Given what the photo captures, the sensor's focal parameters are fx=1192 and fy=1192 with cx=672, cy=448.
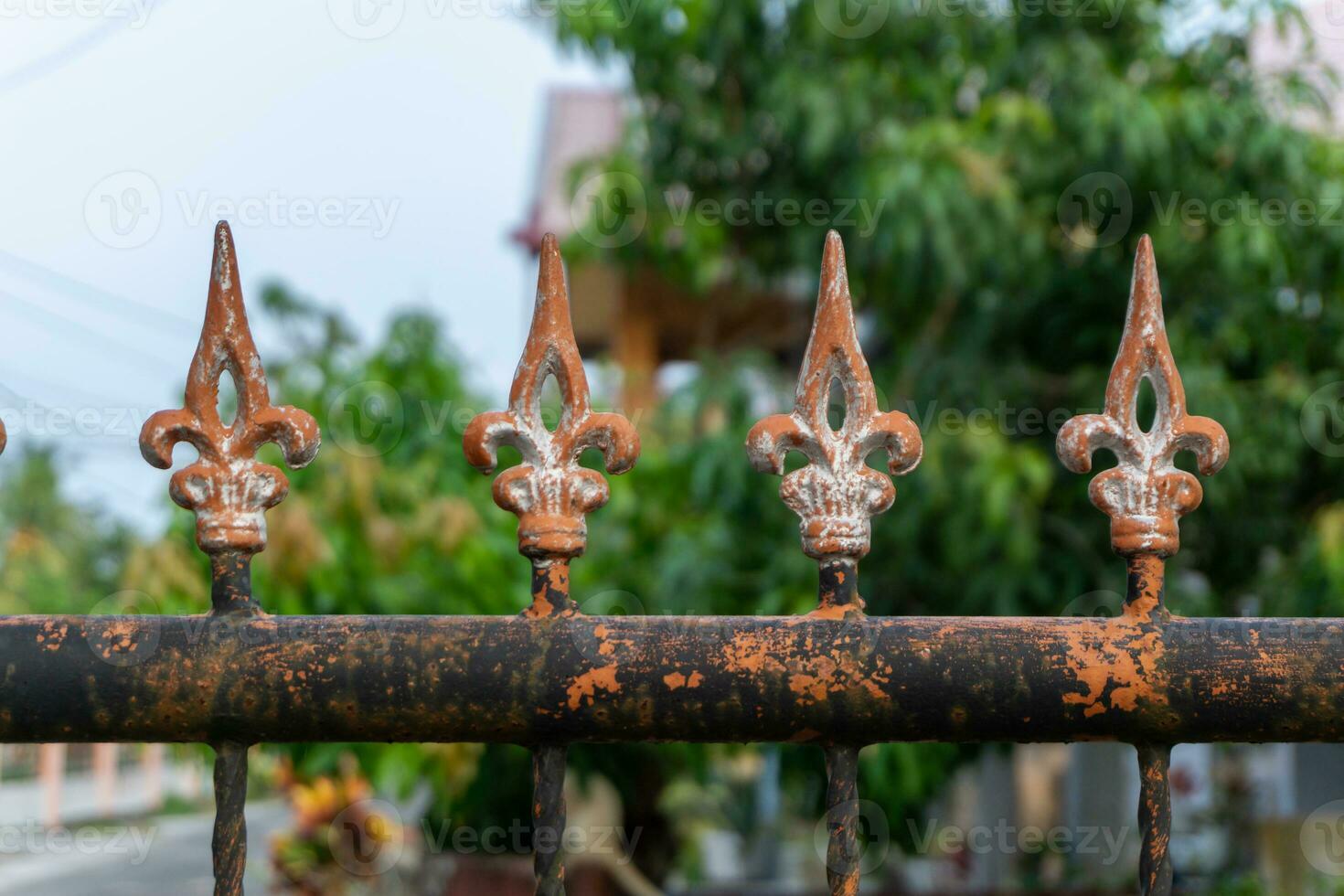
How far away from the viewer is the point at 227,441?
1102 mm

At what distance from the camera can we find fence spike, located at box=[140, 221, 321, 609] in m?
1.09

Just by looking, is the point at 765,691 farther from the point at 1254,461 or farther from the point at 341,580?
the point at 1254,461

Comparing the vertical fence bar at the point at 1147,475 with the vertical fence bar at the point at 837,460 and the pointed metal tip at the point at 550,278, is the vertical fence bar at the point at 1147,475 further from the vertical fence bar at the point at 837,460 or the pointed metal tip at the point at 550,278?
the pointed metal tip at the point at 550,278

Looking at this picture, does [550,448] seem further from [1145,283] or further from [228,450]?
[1145,283]

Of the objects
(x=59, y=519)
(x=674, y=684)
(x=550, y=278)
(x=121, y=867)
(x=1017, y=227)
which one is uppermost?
(x=59, y=519)

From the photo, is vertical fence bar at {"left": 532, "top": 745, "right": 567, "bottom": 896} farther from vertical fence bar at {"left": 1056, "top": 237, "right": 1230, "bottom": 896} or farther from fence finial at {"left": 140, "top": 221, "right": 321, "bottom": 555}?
vertical fence bar at {"left": 1056, "top": 237, "right": 1230, "bottom": 896}

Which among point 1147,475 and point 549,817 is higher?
point 1147,475

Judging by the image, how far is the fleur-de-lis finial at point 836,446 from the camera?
1100mm

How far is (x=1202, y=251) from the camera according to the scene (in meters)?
4.16

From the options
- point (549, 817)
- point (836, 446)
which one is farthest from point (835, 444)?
point (549, 817)

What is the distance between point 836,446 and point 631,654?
0.27 m

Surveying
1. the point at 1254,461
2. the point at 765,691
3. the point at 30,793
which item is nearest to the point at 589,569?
the point at 1254,461

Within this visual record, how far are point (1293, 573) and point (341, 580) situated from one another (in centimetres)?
324

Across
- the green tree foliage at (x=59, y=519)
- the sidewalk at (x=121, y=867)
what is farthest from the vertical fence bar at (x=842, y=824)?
the green tree foliage at (x=59, y=519)
